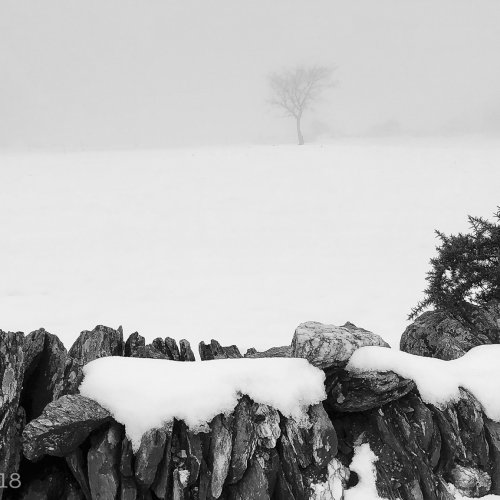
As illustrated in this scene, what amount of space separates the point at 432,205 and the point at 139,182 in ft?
79.9

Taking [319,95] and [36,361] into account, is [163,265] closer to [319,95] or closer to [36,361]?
[36,361]

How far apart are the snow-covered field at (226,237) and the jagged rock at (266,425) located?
6.94m

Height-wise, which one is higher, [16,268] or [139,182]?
[139,182]

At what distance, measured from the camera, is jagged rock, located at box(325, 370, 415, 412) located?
6.00 meters

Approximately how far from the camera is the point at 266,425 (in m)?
5.54

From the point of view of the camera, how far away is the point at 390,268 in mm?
19125

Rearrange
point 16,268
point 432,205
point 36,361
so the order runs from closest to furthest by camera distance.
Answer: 1. point 36,361
2. point 16,268
3. point 432,205

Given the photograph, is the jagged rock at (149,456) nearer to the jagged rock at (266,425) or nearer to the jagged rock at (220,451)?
the jagged rock at (220,451)

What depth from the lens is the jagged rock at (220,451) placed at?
5.04 meters

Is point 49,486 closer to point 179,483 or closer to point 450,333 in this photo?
point 179,483

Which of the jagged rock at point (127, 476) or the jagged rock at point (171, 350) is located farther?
the jagged rock at point (171, 350)

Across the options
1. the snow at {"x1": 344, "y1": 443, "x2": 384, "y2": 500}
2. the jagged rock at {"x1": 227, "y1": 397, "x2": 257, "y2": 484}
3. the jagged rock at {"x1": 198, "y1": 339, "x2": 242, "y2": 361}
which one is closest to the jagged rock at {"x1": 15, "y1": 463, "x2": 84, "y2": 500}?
the jagged rock at {"x1": 227, "y1": 397, "x2": 257, "y2": 484}

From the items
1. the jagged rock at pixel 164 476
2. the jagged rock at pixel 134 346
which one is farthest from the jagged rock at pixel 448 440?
the jagged rock at pixel 134 346

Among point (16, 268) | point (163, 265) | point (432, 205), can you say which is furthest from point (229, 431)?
point (432, 205)
